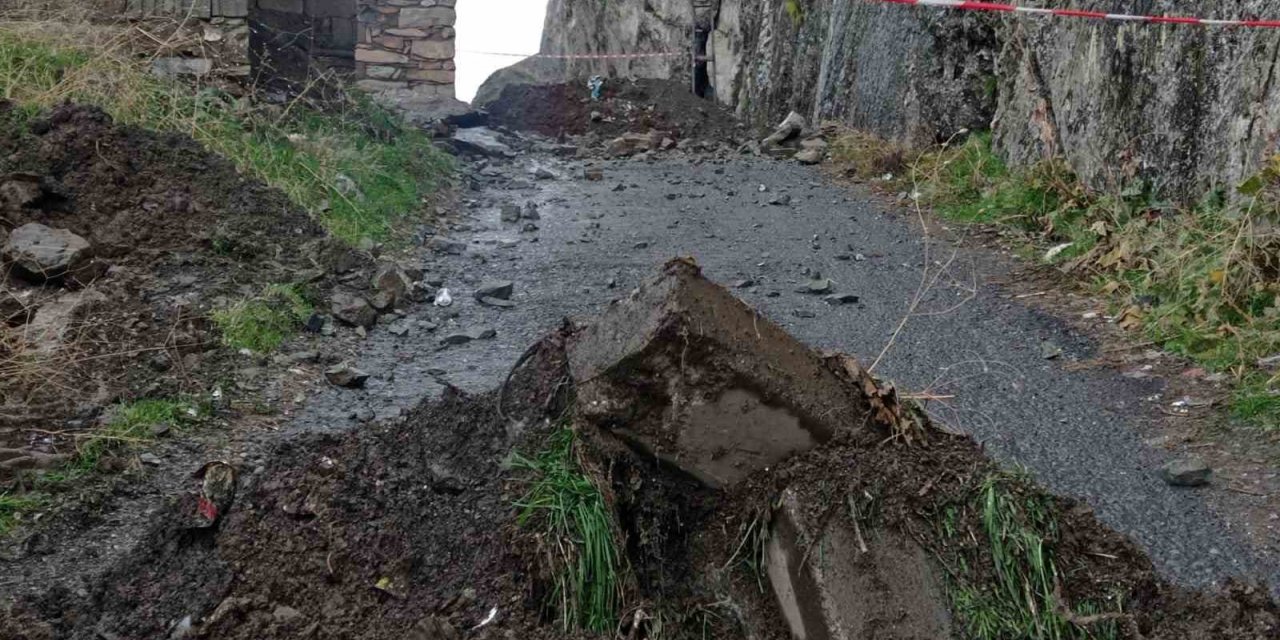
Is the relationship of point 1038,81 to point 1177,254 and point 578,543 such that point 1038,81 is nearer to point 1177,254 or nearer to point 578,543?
point 1177,254

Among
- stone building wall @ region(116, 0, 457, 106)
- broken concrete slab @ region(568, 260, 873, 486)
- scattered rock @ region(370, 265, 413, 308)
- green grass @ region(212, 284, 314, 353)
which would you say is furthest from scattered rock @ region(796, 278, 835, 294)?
stone building wall @ region(116, 0, 457, 106)

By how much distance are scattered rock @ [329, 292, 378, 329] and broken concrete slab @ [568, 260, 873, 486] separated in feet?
9.68

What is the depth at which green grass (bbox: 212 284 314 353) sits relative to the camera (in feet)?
17.2

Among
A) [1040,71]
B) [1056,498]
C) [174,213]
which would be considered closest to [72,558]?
[1056,498]

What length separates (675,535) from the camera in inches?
121

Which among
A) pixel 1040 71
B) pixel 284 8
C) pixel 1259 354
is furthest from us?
pixel 284 8

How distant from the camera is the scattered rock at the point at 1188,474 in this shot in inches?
155

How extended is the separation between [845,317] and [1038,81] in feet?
9.47

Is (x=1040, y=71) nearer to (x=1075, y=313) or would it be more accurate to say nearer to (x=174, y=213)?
(x=1075, y=313)

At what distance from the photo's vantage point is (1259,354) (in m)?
4.67

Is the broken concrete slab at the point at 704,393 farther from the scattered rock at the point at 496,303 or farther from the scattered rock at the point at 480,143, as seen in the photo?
the scattered rock at the point at 480,143

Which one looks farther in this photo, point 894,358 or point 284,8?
point 284,8

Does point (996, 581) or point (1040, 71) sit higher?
point (1040, 71)

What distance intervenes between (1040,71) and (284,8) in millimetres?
7256
